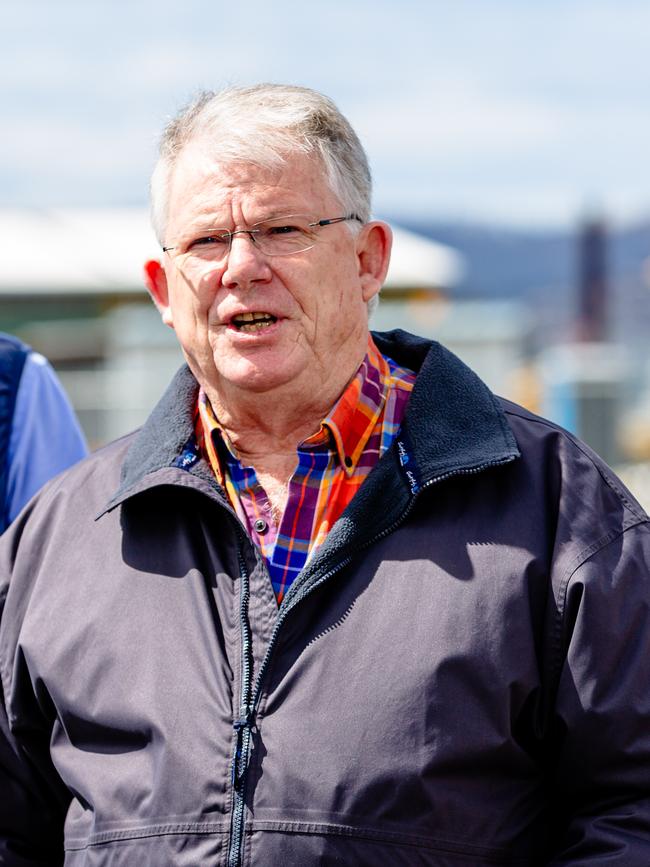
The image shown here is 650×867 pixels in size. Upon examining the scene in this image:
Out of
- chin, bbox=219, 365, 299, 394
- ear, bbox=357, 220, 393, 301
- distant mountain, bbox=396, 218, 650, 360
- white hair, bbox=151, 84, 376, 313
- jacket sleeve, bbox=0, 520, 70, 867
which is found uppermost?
white hair, bbox=151, 84, 376, 313

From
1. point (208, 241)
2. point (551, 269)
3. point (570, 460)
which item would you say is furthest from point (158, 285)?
point (551, 269)

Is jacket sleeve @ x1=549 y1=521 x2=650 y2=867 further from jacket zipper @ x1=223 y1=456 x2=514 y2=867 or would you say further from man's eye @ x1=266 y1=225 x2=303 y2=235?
man's eye @ x1=266 y1=225 x2=303 y2=235

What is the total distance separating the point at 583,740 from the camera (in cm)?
196

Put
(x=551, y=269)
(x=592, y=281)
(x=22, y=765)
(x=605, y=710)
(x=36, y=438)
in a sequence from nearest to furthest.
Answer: (x=605, y=710) → (x=22, y=765) → (x=36, y=438) → (x=592, y=281) → (x=551, y=269)

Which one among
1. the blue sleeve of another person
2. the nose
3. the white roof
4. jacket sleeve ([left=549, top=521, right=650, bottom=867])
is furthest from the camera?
the white roof

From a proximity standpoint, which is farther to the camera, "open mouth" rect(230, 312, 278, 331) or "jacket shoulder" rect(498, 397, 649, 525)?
"open mouth" rect(230, 312, 278, 331)

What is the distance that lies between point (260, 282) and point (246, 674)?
0.71m

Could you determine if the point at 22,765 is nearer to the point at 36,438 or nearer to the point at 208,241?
the point at 36,438

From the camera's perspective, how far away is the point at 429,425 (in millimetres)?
2248

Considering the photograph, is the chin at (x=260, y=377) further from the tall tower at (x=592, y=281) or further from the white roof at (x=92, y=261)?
the tall tower at (x=592, y=281)

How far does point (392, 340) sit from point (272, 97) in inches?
22.2

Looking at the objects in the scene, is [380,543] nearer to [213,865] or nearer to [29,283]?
[213,865]

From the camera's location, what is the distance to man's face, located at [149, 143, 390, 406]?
223 cm

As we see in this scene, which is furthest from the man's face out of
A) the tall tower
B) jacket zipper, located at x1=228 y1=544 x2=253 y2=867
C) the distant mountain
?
the distant mountain
